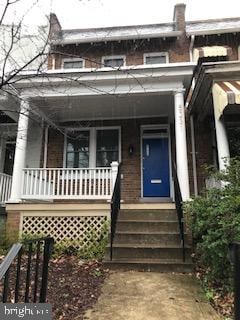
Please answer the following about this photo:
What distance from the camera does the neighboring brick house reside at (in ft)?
28.8

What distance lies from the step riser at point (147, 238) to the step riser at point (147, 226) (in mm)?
300

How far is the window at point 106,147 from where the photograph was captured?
1177cm

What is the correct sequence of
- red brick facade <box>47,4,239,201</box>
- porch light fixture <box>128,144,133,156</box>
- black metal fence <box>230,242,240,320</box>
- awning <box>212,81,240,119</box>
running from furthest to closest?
porch light fixture <box>128,144,133,156</box> → red brick facade <box>47,4,239,201</box> → awning <box>212,81,240,119</box> → black metal fence <box>230,242,240,320</box>

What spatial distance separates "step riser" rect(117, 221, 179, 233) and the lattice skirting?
726 millimetres

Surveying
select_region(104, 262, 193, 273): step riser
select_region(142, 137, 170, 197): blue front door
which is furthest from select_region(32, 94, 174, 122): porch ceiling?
select_region(104, 262, 193, 273): step riser

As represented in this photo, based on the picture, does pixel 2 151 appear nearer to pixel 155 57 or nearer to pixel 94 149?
pixel 94 149

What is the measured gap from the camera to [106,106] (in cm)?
1094

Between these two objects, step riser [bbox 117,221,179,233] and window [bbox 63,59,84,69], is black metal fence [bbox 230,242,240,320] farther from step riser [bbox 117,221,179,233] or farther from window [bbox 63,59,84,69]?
window [bbox 63,59,84,69]

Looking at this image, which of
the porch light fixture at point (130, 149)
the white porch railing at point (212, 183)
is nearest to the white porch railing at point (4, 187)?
the porch light fixture at point (130, 149)

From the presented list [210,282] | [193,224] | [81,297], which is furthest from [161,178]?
[81,297]

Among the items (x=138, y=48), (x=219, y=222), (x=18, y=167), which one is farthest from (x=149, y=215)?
(x=138, y=48)

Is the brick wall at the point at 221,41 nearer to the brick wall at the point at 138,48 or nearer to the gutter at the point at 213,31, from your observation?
the gutter at the point at 213,31

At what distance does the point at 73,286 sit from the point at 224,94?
491 cm

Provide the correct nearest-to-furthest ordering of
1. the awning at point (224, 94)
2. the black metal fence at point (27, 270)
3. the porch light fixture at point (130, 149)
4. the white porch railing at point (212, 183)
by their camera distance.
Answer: the black metal fence at point (27, 270) < the awning at point (224, 94) < the white porch railing at point (212, 183) < the porch light fixture at point (130, 149)
